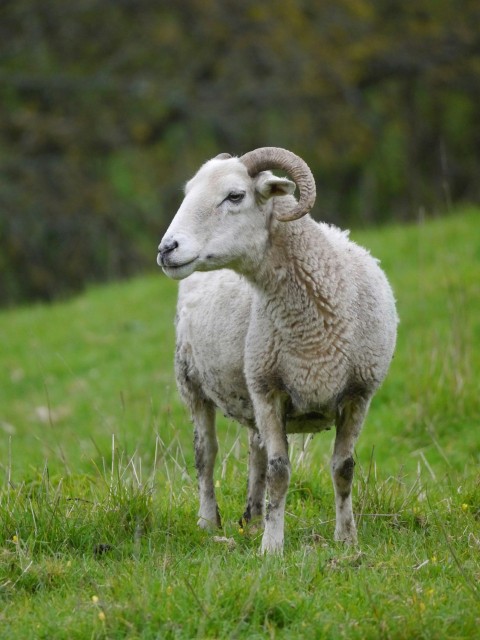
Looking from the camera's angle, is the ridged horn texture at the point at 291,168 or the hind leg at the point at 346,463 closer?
the ridged horn texture at the point at 291,168

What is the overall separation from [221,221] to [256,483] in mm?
1592

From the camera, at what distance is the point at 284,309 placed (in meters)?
5.54

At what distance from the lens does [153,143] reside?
23.8 metres

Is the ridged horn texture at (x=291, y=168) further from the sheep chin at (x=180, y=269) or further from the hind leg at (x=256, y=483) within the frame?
the hind leg at (x=256, y=483)

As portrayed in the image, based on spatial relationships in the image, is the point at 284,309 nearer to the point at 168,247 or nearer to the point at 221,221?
the point at 221,221

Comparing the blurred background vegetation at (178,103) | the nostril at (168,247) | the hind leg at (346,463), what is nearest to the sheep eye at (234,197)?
the nostril at (168,247)

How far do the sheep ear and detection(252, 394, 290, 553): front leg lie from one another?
104 cm

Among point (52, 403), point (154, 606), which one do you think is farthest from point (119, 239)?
point (154, 606)

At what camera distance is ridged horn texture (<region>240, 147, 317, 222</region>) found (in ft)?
17.4

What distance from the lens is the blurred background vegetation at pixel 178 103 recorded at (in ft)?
68.8

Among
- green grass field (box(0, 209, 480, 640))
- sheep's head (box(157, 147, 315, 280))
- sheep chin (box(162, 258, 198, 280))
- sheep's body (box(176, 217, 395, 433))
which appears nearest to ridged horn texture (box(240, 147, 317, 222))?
sheep's head (box(157, 147, 315, 280))

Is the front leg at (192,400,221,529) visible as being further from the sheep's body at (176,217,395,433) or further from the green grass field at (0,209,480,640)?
the sheep's body at (176,217,395,433)

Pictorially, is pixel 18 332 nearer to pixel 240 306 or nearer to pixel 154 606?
pixel 240 306

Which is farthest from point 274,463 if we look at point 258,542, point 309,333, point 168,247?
point 168,247
